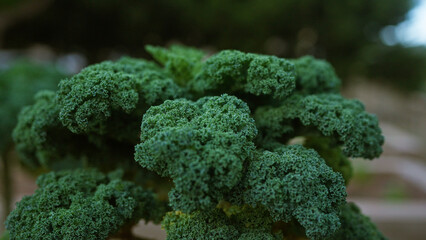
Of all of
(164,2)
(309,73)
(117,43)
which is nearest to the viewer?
(309,73)

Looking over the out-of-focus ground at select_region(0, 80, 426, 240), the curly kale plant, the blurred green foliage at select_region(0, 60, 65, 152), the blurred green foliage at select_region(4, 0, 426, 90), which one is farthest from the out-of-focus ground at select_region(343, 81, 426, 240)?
the blurred green foliage at select_region(0, 60, 65, 152)

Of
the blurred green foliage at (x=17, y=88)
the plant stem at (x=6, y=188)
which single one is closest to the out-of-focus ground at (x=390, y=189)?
the plant stem at (x=6, y=188)

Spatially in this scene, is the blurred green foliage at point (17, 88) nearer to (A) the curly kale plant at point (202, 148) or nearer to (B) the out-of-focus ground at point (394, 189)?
(A) the curly kale plant at point (202, 148)

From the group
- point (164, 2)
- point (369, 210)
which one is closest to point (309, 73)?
point (369, 210)

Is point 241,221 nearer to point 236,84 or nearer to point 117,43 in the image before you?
point 236,84

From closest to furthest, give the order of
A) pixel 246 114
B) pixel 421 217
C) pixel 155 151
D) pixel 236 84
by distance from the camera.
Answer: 1. pixel 155 151
2. pixel 246 114
3. pixel 236 84
4. pixel 421 217

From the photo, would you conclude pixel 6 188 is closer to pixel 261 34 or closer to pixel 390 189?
pixel 261 34

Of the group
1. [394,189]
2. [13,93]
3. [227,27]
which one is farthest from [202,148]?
[227,27]
